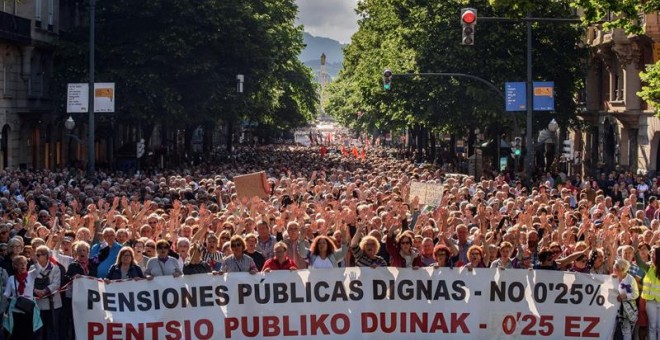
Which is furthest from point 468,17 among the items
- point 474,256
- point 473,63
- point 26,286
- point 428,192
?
point 473,63

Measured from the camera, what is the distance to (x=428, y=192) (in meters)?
24.4

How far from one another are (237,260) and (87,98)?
25627 millimetres

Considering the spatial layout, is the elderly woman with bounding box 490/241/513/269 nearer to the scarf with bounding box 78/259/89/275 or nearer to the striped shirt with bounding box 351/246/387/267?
the striped shirt with bounding box 351/246/387/267

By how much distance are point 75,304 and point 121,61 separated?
37275 millimetres

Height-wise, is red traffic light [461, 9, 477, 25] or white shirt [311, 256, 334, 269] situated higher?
red traffic light [461, 9, 477, 25]

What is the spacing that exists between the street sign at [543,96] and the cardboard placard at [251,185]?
56.5ft

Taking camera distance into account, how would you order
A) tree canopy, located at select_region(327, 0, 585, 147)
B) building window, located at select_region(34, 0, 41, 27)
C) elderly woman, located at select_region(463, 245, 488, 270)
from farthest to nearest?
building window, located at select_region(34, 0, 41, 27) < tree canopy, located at select_region(327, 0, 585, 147) < elderly woman, located at select_region(463, 245, 488, 270)

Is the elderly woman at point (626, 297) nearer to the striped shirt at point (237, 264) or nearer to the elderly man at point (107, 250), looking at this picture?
the striped shirt at point (237, 264)

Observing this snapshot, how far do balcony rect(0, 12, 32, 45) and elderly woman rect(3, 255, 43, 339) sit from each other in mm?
33332

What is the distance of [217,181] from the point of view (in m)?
28.3

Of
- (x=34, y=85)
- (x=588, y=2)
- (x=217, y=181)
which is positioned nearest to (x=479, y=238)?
(x=588, y=2)

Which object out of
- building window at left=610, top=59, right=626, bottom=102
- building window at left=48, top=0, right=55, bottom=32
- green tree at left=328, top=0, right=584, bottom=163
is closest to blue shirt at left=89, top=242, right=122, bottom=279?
green tree at left=328, top=0, right=584, bottom=163

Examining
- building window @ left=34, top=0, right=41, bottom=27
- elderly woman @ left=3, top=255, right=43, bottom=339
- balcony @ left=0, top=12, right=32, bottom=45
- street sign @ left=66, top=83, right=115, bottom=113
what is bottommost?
elderly woman @ left=3, top=255, right=43, bottom=339

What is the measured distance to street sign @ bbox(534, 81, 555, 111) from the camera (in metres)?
38.2
